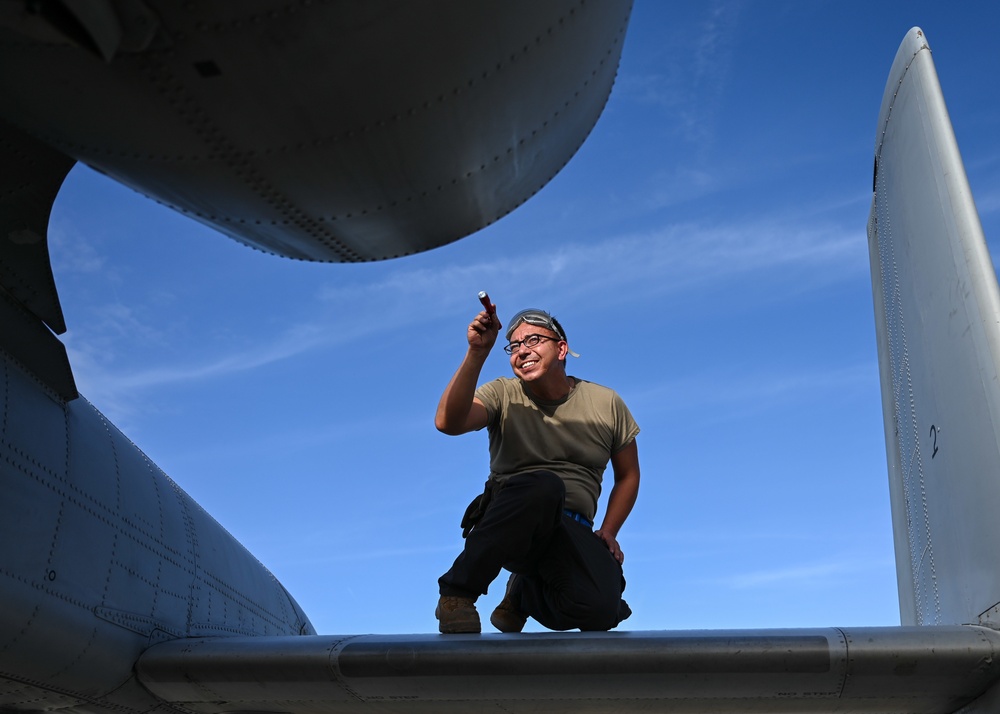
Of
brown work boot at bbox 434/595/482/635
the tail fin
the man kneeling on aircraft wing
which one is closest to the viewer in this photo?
the tail fin

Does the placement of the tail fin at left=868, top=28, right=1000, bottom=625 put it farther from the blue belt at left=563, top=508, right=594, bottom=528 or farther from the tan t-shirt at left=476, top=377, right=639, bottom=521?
the blue belt at left=563, top=508, right=594, bottom=528

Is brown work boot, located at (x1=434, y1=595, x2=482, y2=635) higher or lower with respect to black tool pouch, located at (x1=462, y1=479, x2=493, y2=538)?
lower

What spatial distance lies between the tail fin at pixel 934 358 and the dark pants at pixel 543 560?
1699 millimetres

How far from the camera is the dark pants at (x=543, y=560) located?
14.0ft

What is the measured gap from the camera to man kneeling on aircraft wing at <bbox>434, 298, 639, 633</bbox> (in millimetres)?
4254

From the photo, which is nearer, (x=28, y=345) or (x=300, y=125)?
(x=300, y=125)

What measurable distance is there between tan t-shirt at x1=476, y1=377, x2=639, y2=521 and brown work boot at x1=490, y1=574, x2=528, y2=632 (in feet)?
1.99

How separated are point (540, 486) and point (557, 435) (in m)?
0.62

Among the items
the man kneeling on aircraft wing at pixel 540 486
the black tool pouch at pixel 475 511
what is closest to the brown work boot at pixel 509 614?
the man kneeling on aircraft wing at pixel 540 486

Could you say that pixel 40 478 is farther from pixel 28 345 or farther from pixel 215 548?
pixel 215 548

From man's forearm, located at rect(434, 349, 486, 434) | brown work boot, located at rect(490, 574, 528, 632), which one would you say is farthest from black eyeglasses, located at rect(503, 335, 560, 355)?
brown work boot, located at rect(490, 574, 528, 632)

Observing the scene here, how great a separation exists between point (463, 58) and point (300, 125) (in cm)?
46

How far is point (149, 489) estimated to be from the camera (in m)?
5.21

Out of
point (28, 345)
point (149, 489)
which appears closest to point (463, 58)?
point (28, 345)
